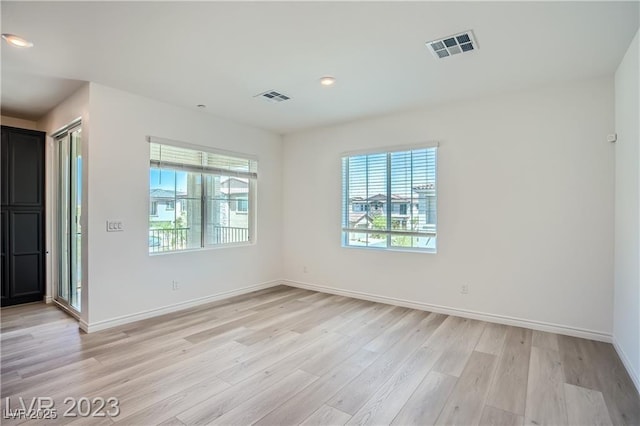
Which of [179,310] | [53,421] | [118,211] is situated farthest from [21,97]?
[53,421]

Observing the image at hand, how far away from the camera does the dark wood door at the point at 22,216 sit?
4.45 m

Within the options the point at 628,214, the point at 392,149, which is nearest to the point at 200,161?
the point at 392,149

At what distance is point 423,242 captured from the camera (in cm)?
443

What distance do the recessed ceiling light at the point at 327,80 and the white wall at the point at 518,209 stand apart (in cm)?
147

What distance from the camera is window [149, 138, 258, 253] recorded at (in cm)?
419

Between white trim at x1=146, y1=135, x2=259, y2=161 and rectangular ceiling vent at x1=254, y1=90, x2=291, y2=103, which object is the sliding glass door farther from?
rectangular ceiling vent at x1=254, y1=90, x2=291, y2=103

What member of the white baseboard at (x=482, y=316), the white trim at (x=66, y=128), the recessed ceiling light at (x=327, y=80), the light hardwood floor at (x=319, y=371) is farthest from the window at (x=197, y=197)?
the recessed ceiling light at (x=327, y=80)

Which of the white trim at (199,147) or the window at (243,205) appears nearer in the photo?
the white trim at (199,147)

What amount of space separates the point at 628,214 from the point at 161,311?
16.2 feet

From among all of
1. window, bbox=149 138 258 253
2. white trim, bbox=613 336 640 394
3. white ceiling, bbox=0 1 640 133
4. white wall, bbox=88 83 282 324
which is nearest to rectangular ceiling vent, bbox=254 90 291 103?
white ceiling, bbox=0 1 640 133

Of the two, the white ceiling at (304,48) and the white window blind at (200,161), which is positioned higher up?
the white ceiling at (304,48)

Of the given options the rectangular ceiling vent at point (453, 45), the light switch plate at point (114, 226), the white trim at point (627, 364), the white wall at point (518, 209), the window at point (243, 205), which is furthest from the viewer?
the window at point (243, 205)

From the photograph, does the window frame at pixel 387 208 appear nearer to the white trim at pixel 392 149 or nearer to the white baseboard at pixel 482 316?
the white trim at pixel 392 149

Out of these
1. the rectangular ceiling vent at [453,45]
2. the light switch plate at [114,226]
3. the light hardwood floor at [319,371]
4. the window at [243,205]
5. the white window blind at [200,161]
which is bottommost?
the light hardwood floor at [319,371]
